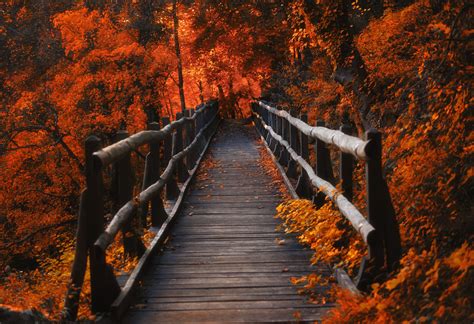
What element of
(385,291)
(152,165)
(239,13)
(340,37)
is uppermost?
(239,13)

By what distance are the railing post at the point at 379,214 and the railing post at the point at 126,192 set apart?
2.38 metres

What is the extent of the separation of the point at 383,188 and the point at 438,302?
1117mm

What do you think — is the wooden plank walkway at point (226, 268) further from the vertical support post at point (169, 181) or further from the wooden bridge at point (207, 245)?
the vertical support post at point (169, 181)

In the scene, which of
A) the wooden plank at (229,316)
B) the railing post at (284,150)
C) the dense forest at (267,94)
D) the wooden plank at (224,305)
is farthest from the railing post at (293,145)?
the wooden plank at (229,316)

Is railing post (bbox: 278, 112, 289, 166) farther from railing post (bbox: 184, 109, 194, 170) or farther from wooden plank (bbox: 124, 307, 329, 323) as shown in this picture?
wooden plank (bbox: 124, 307, 329, 323)

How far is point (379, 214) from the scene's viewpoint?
483 cm

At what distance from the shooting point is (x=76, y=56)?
27500 mm

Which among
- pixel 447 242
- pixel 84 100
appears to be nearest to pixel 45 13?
pixel 84 100

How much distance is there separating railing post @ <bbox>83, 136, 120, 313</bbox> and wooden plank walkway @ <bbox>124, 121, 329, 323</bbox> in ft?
1.05

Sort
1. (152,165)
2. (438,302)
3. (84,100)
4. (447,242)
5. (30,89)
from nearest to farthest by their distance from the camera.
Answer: (438,302) → (447,242) → (152,165) → (84,100) → (30,89)

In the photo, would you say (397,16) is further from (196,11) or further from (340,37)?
(196,11)

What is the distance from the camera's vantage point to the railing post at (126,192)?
5922mm

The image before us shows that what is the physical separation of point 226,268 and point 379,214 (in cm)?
211

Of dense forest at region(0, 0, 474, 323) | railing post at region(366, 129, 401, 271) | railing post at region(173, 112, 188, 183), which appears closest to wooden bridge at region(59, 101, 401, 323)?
railing post at region(366, 129, 401, 271)
